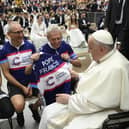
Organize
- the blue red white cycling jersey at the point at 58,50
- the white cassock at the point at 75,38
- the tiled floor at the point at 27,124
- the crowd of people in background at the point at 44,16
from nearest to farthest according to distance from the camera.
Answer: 1. the blue red white cycling jersey at the point at 58,50
2. the tiled floor at the point at 27,124
3. the white cassock at the point at 75,38
4. the crowd of people in background at the point at 44,16

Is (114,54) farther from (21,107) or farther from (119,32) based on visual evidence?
(21,107)

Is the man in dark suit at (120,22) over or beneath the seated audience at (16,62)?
over

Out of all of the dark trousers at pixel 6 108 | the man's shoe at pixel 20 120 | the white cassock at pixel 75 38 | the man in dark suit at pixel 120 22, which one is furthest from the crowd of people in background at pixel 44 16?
the dark trousers at pixel 6 108

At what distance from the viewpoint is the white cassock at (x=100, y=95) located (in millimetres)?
1970

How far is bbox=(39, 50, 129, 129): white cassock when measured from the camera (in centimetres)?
197

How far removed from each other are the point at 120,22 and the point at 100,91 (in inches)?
41.5

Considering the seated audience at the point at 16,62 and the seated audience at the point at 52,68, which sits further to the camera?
the seated audience at the point at 16,62

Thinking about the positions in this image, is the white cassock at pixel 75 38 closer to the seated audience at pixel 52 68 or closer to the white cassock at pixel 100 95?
the seated audience at pixel 52 68

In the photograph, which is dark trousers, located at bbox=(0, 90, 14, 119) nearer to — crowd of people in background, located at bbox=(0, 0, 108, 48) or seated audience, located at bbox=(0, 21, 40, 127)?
seated audience, located at bbox=(0, 21, 40, 127)

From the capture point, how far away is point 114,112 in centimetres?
202

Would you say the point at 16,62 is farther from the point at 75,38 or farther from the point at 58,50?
the point at 75,38

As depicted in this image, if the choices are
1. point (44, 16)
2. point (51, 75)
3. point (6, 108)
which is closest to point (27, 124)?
point (6, 108)

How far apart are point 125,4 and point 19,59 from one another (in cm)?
122

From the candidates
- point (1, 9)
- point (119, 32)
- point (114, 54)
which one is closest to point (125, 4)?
point (119, 32)
